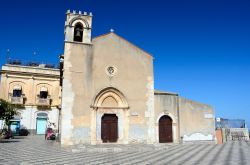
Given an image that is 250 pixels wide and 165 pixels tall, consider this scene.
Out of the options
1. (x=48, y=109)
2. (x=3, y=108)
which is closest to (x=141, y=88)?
(x=3, y=108)

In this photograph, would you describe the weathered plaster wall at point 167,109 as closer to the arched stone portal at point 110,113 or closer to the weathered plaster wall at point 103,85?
the weathered plaster wall at point 103,85

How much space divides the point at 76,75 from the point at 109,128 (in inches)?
187

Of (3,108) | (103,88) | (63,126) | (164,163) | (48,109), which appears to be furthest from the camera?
(48,109)

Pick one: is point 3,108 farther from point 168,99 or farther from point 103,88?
point 168,99

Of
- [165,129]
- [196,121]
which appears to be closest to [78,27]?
[165,129]

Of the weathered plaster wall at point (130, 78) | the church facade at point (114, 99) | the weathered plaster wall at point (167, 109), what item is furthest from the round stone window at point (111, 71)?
the weathered plaster wall at point (167, 109)

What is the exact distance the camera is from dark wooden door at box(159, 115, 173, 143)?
22438 millimetres

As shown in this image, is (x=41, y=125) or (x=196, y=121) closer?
(x=196, y=121)

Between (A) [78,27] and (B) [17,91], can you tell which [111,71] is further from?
(B) [17,91]

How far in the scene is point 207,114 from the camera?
2341 cm

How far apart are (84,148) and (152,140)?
670cm

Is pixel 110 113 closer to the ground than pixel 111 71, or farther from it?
closer to the ground

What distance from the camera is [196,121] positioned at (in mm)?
23094

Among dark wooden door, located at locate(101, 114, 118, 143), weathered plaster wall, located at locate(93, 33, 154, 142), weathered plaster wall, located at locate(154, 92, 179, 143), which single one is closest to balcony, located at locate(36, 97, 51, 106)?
dark wooden door, located at locate(101, 114, 118, 143)
